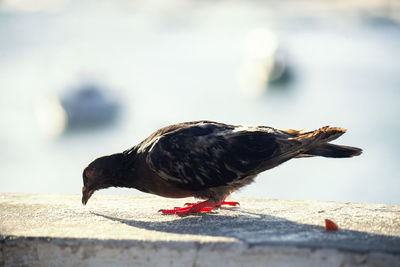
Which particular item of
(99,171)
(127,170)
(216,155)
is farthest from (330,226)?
(99,171)

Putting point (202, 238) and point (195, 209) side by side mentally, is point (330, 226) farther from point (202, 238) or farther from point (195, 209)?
point (195, 209)

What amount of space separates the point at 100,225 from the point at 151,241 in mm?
712

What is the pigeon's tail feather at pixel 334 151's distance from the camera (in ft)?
15.0

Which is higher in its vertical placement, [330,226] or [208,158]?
[208,158]

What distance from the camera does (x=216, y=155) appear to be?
15.6 ft

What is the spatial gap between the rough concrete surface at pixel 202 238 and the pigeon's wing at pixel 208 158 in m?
0.32

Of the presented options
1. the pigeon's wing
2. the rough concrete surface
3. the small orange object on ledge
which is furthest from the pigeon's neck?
the small orange object on ledge

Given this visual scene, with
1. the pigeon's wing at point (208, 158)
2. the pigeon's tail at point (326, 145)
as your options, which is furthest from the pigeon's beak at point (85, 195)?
the pigeon's tail at point (326, 145)

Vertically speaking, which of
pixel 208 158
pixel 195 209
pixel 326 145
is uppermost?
pixel 326 145

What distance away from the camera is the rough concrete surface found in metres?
3.49

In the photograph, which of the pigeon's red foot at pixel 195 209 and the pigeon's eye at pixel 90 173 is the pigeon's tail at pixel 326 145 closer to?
the pigeon's red foot at pixel 195 209

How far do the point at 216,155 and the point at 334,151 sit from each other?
97cm

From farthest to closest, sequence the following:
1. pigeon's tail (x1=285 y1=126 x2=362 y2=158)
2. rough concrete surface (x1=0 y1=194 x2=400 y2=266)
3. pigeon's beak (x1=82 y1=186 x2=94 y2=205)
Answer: pigeon's beak (x1=82 y1=186 x2=94 y2=205) < pigeon's tail (x1=285 y1=126 x2=362 y2=158) < rough concrete surface (x1=0 y1=194 x2=400 y2=266)

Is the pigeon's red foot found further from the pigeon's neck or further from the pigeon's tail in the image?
the pigeon's tail
